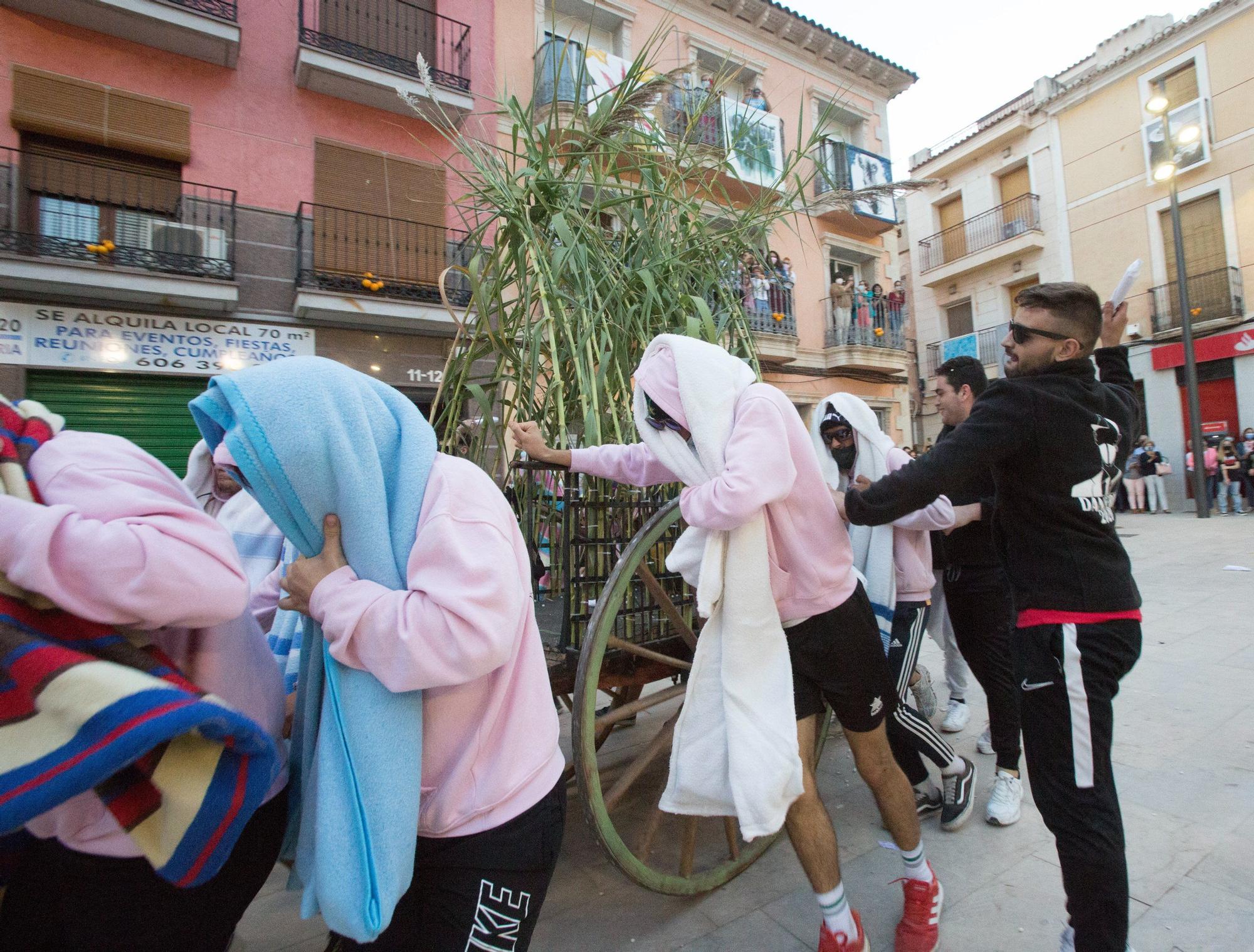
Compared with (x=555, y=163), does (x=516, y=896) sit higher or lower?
lower

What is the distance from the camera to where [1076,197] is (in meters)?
17.0

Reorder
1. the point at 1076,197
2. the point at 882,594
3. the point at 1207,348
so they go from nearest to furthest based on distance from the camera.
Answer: the point at 882,594
the point at 1207,348
the point at 1076,197

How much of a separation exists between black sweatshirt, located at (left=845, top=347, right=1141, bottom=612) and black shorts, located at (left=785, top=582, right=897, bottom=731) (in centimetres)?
31

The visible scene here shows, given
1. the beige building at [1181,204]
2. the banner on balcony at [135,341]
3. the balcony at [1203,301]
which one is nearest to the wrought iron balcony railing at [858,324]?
the beige building at [1181,204]

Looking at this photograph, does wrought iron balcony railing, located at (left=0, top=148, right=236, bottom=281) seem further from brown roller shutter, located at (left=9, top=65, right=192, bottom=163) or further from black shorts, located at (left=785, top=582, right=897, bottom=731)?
black shorts, located at (left=785, top=582, right=897, bottom=731)

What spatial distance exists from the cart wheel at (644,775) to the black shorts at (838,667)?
293 mm

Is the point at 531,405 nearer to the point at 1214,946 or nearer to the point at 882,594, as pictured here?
the point at 882,594

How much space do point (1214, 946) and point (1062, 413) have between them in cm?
142

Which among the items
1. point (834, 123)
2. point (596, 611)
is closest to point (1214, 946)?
point (596, 611)

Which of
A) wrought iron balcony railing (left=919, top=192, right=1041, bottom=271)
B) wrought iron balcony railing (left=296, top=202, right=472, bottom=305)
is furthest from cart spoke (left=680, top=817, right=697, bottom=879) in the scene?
wrought iron balcony railing (left=919, top=192, right=1041, bottom=271)

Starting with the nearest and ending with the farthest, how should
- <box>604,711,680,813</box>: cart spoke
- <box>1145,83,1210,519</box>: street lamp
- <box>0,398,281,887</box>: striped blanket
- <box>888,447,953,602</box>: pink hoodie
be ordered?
<box>0,398,281,887</box>: striped blanket < <box>604,711,680,813</box>: cart spoke < <box>888,447,953,602</box>: pink hoodie < <box>1145,83,1210,519</box>: street lamp

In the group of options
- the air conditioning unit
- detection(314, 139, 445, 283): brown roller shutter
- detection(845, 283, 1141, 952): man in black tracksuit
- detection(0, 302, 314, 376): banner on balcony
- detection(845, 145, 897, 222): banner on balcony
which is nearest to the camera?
detection(845, 283, 1141, 952): man in black tracksuit

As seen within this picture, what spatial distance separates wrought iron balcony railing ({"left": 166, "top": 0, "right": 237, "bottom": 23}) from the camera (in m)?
8.09

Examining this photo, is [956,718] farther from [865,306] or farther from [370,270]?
[865,306]
